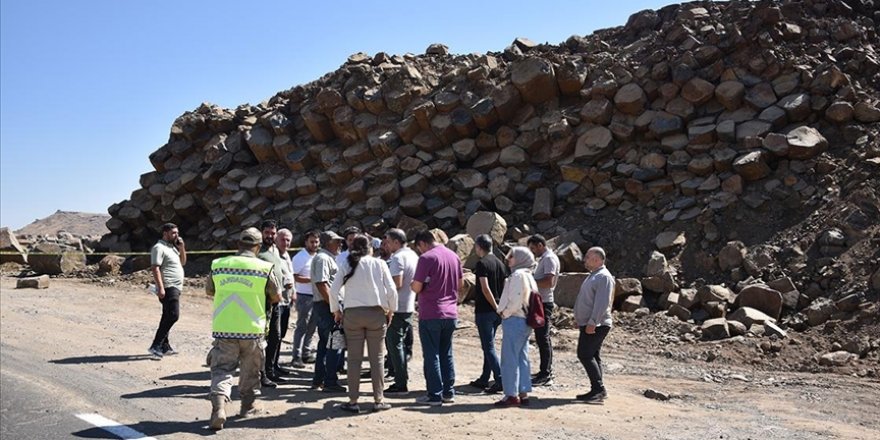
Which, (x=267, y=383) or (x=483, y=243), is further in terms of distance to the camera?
(x=267, y=383)

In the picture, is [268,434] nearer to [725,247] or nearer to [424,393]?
[424,393]

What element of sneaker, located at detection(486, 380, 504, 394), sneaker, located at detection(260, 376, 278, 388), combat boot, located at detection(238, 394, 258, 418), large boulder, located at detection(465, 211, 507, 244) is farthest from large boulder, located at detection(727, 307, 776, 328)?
combat boot, located at detection(238, 394, 258, 418)

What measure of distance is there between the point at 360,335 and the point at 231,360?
1353 millimetres

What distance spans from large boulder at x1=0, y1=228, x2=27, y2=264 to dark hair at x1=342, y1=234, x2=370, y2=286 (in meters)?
20.4

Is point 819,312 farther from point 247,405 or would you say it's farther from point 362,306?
point 247,405

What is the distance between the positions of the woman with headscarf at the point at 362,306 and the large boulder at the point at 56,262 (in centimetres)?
1808

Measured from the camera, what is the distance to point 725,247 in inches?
639

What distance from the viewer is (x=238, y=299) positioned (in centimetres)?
719

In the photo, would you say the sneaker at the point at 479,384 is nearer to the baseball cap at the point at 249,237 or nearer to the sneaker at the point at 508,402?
the sneaker at the point at 508,402

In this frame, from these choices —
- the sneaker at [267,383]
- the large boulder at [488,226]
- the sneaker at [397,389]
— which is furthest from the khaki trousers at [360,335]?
the large boulder at [488,226]

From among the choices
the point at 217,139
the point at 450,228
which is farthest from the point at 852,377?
the point at 217,139

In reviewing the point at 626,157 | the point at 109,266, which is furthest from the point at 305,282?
the point at 109,266

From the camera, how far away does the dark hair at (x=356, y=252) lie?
792 centimetres

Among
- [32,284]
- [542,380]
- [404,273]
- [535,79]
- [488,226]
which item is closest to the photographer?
[404,273]
